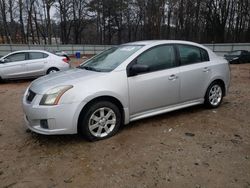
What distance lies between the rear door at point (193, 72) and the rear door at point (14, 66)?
7.37m

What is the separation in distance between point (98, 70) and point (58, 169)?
1.80 m

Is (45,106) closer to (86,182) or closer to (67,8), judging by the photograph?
(86,182)

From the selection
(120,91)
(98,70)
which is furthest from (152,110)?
(98,70)

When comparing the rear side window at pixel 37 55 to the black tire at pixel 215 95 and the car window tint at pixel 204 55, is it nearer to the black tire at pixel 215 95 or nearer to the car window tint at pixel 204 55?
the car window tint at pixel 204 55

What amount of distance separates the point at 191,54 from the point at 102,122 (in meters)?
2.38

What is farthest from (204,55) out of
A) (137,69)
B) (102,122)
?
(102,122)

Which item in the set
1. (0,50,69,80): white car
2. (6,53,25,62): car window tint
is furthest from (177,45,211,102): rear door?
(6,53,25,62): car window tint

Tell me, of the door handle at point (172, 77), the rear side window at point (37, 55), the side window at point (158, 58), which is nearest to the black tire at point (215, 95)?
the door handle at point (172, 77)

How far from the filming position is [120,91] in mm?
3830

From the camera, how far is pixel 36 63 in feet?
32.7

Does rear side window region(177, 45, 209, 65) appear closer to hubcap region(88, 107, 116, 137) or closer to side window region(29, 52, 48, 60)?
hubcap region(88, 107, 116, 137)

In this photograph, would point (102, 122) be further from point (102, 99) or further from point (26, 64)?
point (26, 64)

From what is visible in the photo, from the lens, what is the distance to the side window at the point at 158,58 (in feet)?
13.8

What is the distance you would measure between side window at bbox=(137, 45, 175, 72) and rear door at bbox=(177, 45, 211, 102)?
0.24 m
